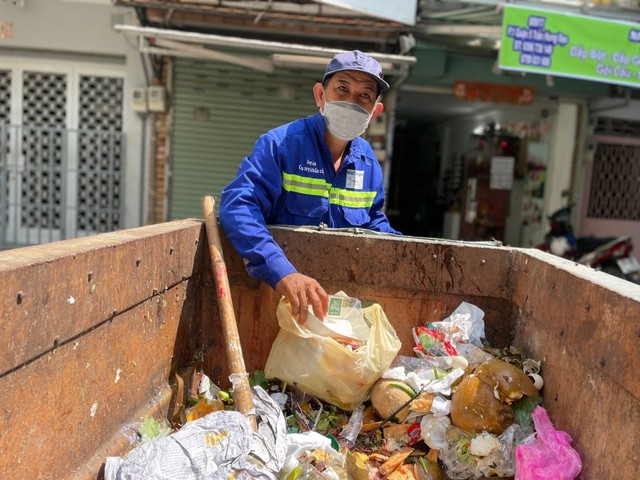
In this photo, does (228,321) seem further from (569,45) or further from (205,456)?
(569,45)

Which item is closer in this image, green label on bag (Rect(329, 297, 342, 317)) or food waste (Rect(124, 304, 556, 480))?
food waste (Rect(124, 304, 556, 480))

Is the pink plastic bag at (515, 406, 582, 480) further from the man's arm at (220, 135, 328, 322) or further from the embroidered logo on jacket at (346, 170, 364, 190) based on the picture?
the embroidered logo on jacket at (346, 170, 364, 190)

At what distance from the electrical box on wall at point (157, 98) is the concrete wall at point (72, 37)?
0.27 metres

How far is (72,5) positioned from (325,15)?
358 cm

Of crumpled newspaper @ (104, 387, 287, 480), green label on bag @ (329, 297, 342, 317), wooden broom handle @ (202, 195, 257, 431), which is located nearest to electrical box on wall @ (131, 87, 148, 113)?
wooden broom handle @ (202, 195, 257, 431)

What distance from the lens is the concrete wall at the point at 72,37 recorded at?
7.63 metres

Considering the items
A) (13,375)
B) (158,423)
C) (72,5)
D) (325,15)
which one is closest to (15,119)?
(72,5)

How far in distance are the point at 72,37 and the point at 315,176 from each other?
6470 millimetres

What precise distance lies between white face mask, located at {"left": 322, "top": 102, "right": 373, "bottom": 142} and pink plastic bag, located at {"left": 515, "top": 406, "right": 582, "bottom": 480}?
4.99ft

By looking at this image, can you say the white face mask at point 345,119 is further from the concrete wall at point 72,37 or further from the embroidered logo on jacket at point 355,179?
the concrete wall at point 72,37

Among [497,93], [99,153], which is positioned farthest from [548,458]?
[99,153]

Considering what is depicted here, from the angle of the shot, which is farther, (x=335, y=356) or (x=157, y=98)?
(x=157, y=98)

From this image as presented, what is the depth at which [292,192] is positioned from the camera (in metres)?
2.69

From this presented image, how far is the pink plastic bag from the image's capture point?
5.83 feet
